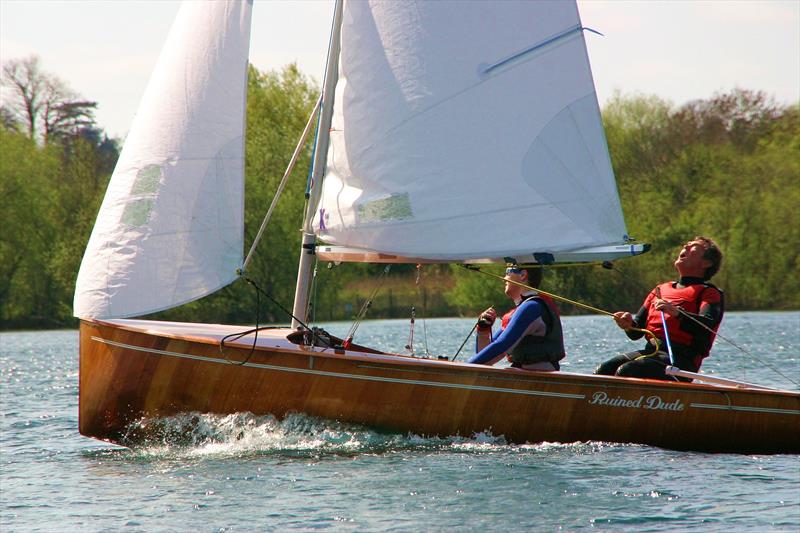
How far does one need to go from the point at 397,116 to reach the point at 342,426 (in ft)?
8.12

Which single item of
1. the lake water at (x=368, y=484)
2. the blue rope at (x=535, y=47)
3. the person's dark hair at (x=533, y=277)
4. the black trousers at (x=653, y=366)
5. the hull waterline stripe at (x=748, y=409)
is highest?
the blue rope at (x=535, y=47)

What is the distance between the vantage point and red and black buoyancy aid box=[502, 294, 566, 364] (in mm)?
9414

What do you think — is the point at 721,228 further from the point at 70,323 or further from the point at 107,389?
the point at 107,389

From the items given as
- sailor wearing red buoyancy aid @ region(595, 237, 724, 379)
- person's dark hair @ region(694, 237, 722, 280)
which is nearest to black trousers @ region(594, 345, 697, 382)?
sailor wearing red buoyancy aid @ region(595, 237, 724, 379)

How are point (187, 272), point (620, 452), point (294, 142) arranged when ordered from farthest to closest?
point (294, 142)
point (187, 272)
point (620, 452)

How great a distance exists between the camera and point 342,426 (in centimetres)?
953

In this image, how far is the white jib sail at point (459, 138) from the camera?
393 inches

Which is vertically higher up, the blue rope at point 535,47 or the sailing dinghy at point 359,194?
the blue rope at point 535,47

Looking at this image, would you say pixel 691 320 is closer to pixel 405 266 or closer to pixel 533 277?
pixel 533 277

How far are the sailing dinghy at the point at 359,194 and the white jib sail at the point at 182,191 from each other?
15 millimetres

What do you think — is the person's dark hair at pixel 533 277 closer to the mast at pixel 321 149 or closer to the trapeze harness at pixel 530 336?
the trapeze harness at pixel 530 336

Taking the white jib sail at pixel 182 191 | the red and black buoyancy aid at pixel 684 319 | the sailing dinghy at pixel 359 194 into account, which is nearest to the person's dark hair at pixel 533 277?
the sailing dinghy at pixel 359 194

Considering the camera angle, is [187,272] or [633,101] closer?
[187,272]

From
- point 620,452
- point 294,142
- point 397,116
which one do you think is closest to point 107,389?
point 397,116
